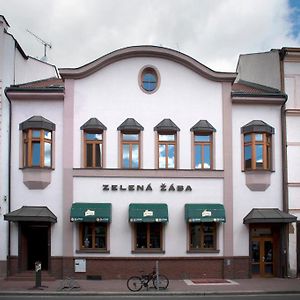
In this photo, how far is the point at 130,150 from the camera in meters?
24.9

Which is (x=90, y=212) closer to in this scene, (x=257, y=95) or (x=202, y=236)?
(x=202, y=236)

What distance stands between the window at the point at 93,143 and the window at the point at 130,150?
111 centimetres

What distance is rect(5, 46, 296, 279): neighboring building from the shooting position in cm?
2416

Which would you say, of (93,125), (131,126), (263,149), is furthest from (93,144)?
(263,149)

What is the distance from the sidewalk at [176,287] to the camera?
20.7 meters

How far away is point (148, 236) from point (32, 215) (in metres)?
5.72

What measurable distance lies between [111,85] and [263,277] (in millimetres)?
12398

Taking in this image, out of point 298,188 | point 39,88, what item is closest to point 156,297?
point 298,188

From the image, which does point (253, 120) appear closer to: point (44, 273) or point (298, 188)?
point (298, 188)

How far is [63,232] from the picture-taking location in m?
24.1

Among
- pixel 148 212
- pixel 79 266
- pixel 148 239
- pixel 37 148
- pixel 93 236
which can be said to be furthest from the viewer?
pixel 37 148

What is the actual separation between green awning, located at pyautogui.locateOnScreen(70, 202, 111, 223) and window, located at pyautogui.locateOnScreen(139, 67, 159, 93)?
248 inches

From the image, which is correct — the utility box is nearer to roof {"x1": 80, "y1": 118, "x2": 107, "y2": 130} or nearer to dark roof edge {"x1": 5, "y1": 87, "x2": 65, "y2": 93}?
roof {"x1": 80, "y1": 118, "x2": 107, "y2": 130}

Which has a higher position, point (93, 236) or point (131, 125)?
point (131, 125)
